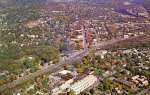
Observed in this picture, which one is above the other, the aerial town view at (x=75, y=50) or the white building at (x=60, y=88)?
the white building at (x=60, y=88)

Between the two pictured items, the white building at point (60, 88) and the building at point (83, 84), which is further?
the building at point (83, 84)

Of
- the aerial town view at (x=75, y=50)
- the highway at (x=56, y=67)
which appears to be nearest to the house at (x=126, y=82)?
the aerial town view at (x=75, y=50)

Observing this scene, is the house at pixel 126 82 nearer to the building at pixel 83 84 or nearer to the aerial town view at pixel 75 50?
the aerial town view at pixel 75 50

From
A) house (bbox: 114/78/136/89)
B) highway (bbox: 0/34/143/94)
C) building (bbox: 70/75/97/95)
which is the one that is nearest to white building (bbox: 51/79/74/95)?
building (bbox: 70/75/97/95)

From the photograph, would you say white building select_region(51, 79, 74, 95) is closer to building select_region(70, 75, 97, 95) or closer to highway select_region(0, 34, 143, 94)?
building select_region(70, 75, 97, 95)

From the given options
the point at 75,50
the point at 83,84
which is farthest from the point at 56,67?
the point at 83,84

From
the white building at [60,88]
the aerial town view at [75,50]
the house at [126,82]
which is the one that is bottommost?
the aerial town view at [75,50]

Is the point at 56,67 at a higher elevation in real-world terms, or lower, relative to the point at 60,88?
lower

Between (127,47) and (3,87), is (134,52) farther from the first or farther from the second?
(3,87)

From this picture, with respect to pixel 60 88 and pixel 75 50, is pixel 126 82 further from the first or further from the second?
pixel 75 50
